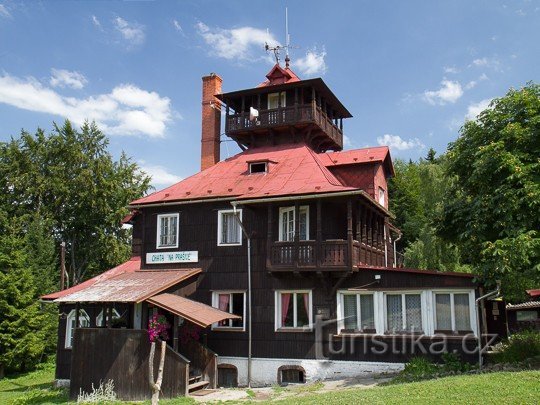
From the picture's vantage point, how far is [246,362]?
19625 mm

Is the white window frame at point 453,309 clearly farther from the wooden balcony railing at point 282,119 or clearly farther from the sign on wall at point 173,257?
the wooden balcony railing at point 282,119

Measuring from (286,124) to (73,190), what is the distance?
77.6 ft

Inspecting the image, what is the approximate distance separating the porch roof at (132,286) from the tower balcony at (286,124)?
7297 mm

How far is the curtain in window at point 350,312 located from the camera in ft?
61.4

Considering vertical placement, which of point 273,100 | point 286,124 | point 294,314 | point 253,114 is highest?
point 273,100

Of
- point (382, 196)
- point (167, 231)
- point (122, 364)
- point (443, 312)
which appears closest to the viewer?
point (122, 364)

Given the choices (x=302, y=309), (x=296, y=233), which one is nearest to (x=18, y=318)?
(x=302, y=309)

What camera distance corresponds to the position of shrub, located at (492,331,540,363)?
16.3 metres

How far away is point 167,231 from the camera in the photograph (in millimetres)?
22188

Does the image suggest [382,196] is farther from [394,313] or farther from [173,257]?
[173,257]

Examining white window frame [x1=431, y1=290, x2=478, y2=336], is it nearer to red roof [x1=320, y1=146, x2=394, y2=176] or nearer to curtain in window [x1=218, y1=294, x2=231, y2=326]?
red roof [x1=320, y1=146, x2=394, y2=176]

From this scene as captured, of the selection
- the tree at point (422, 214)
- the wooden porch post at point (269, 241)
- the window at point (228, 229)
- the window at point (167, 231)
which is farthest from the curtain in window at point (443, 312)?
the window at point (167, 231)

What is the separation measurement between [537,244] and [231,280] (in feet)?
34.5

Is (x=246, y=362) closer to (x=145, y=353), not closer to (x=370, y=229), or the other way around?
(x=145, y=353)
